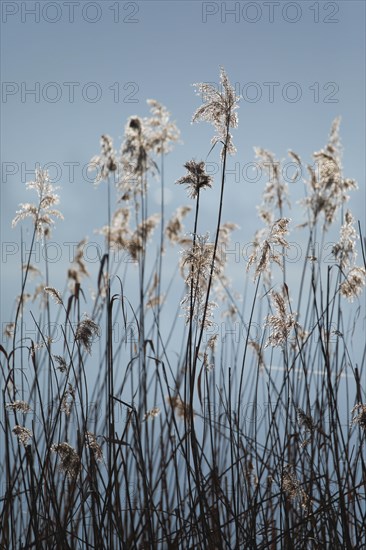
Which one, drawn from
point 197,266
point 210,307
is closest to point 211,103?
point 197,266

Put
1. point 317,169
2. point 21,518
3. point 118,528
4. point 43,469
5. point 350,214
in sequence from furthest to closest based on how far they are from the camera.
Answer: point 317,169 < point 350,214 < point 21,518 < point 118,528 < point 43,469

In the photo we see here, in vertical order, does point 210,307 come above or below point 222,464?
above

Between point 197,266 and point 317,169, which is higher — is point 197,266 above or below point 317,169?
below

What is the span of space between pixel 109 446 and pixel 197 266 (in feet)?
2.33

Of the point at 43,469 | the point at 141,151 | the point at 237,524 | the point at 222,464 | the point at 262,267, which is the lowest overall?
the point at 237,524

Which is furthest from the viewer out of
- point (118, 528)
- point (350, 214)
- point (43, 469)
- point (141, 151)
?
point (141, 151)

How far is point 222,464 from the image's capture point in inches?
141

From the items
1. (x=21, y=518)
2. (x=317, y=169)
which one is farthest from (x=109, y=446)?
(x=317, y=169)

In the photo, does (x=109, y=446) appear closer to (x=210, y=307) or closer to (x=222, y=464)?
(x=210, y=307)

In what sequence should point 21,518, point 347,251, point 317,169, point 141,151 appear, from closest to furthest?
point 21,518, point 347,251, point 141,151, point 317,169

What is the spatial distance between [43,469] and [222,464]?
5.47 ft

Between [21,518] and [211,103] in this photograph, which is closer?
[211,103]

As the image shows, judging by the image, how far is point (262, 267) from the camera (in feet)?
7.89

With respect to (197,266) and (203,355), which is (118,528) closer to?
(203,355)
